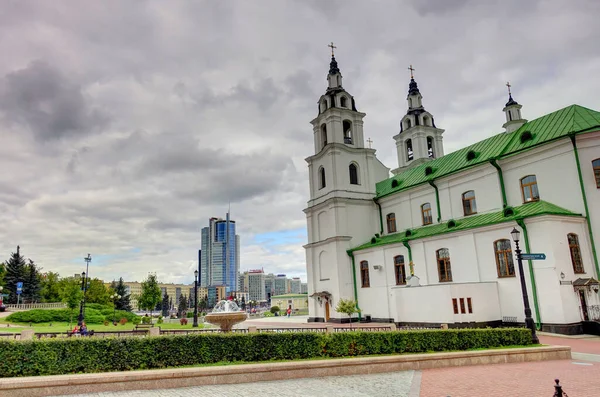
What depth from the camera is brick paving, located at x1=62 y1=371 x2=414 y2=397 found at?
33.4 feet

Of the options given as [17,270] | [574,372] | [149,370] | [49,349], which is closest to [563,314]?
[574,372]

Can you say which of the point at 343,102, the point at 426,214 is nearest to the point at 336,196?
the point at 426,214

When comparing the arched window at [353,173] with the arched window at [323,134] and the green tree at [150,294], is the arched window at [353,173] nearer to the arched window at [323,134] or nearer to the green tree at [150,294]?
the arched window at [323,134]

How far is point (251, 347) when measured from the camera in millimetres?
12836

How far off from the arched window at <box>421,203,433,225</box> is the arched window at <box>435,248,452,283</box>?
4.59 meters

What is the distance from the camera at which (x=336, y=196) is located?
39344mm

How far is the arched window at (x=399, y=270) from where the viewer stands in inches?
1309

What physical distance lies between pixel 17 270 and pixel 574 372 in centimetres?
8166

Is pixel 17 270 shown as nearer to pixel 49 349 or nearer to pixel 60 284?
pixel 60 284

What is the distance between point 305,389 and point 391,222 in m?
29.6

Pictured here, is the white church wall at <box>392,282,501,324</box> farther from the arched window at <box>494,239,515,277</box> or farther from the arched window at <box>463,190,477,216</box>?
the arched window at <box>463,190,477,216</box>

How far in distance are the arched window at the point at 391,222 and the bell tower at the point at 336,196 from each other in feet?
4.76

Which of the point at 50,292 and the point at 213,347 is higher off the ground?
the point at 50,292

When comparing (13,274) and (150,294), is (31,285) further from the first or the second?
(150,294)
